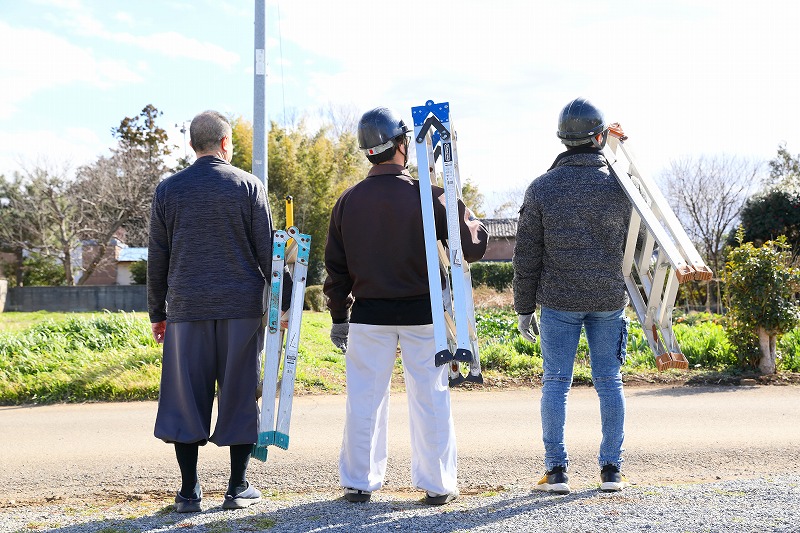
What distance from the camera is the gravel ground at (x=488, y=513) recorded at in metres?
3.34

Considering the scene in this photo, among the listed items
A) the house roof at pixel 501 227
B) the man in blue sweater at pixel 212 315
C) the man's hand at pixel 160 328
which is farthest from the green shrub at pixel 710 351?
the house roof at pixel 501 227

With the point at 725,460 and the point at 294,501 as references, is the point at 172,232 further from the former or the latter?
the point at 725,460

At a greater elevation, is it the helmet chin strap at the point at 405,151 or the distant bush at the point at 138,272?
the distant bush at the point at 138,272

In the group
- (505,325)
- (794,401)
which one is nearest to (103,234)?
(505,325)

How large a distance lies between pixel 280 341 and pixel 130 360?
4952 mm

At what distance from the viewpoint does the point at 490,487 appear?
14.7 feet

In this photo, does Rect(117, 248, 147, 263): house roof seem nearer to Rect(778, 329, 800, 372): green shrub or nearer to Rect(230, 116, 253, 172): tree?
Rect(230, 116, 253, 172): tree

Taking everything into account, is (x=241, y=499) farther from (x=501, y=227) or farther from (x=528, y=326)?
(x=501, y=227)

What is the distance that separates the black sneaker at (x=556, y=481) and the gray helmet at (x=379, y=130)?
1811mm

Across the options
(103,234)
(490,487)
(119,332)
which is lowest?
(490,487)

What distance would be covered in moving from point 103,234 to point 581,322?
28.6 m

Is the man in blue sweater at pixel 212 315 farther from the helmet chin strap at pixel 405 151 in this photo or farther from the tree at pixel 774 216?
the tree at pixel 774 216

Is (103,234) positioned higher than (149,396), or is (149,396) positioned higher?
(103,234)

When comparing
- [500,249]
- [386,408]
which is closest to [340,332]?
[386,408]
